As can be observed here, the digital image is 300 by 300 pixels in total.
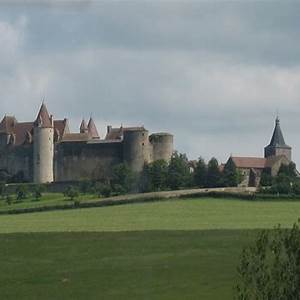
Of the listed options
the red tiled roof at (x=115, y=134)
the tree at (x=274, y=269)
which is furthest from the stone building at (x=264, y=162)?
the tree at (x=274, y=269)

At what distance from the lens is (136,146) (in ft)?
303

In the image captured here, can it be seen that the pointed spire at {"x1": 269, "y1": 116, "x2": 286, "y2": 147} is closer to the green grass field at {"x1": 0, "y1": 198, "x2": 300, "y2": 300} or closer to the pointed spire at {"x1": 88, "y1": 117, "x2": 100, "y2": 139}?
the pointed spire at {"x1": 88, "y1": 117, "x2": 100, "y2": 139}

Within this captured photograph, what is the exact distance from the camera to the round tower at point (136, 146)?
301 ft

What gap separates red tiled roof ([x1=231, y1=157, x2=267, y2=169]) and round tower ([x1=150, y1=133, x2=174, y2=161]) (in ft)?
27.3

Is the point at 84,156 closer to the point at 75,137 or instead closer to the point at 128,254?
the point at 75,137

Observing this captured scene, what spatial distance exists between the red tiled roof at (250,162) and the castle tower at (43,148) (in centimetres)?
1791

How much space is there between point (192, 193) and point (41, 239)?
2744 centimetres

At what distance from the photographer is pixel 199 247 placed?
1104 inches

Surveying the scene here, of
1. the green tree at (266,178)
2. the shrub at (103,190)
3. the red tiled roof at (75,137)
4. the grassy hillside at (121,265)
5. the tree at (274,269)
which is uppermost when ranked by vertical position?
the red tiled roof at (75,137)

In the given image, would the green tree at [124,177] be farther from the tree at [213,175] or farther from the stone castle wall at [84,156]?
the tree at [213,175]

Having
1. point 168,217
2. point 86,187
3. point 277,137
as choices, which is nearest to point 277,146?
point 277,137

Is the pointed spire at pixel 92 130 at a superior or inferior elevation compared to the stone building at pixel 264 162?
superior

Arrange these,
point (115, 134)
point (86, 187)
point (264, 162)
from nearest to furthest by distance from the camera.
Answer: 1. point (86, 187)
2. point (264, 162)
3. point (115, 134)

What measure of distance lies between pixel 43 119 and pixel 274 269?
3469 inches
